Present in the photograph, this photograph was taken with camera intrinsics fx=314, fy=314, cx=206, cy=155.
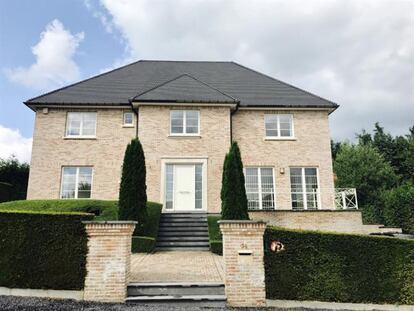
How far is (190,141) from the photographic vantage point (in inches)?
649

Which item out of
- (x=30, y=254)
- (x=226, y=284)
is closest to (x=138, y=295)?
(x=226, y=284)

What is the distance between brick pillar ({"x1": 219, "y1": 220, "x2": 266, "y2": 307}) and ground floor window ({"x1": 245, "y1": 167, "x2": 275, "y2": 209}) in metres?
10.1

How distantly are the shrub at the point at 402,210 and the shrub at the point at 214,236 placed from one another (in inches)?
437

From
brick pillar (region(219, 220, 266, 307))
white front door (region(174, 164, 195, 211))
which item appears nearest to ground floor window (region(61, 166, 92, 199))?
white front door (region(174, 164, 195, 211))

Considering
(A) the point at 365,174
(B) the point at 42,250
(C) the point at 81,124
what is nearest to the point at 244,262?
(B) the point at 42,250

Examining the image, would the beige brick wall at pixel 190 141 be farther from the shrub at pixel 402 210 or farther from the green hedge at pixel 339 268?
the shrub at pixel 402 210

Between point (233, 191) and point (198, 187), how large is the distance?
162 inches

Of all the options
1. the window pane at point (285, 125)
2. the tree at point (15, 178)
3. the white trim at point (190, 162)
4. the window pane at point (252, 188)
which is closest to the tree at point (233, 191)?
the white trim at point (190, 162)

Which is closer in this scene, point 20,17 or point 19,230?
point 19,230

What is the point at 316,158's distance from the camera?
17.3 meters

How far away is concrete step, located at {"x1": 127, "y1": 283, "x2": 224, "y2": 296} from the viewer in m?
6.67

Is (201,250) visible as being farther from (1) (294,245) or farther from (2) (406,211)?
(2) (406,211)

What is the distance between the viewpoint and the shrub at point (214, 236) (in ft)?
37.4

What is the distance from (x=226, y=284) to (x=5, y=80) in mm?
11052
